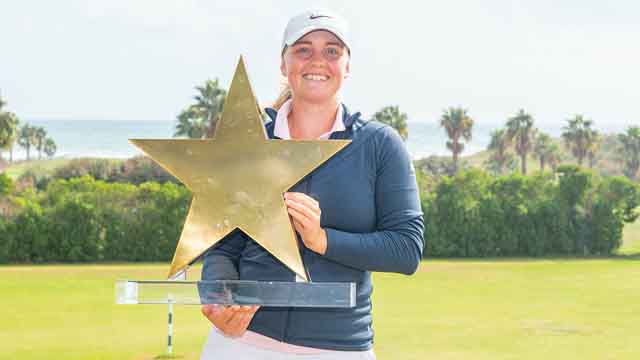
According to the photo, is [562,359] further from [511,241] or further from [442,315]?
[511,241]

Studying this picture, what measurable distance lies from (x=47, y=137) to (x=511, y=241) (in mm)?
96626

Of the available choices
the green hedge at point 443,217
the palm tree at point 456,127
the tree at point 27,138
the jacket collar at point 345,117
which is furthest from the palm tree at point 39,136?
the jacket collar at point 345,117

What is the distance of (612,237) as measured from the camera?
5488 centimetres

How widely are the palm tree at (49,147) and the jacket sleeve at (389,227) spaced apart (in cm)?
13824

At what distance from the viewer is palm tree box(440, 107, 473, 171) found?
340 feet

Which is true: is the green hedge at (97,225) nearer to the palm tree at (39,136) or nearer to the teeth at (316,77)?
the teeth at (316,77)

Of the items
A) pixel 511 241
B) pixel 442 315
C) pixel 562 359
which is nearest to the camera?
pixel 562 359

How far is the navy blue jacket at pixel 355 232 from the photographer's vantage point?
376cm

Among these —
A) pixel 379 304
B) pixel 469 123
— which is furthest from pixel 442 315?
pixel 469 123

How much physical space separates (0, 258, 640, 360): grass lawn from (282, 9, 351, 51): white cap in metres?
17.3

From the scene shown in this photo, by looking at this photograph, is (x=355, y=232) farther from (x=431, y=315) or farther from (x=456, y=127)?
(x=456, y=127)

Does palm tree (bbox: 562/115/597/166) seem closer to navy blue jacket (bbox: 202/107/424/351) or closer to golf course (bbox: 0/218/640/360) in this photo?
golf course (bbox: 0/218/640/360)

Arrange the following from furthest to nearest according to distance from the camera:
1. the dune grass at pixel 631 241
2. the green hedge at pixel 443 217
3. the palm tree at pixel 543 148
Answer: the palm tree at pixel 543 148 → the dune grass at pixel 631 241 → the green hedge at pixel 443 217

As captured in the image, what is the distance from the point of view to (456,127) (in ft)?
342
